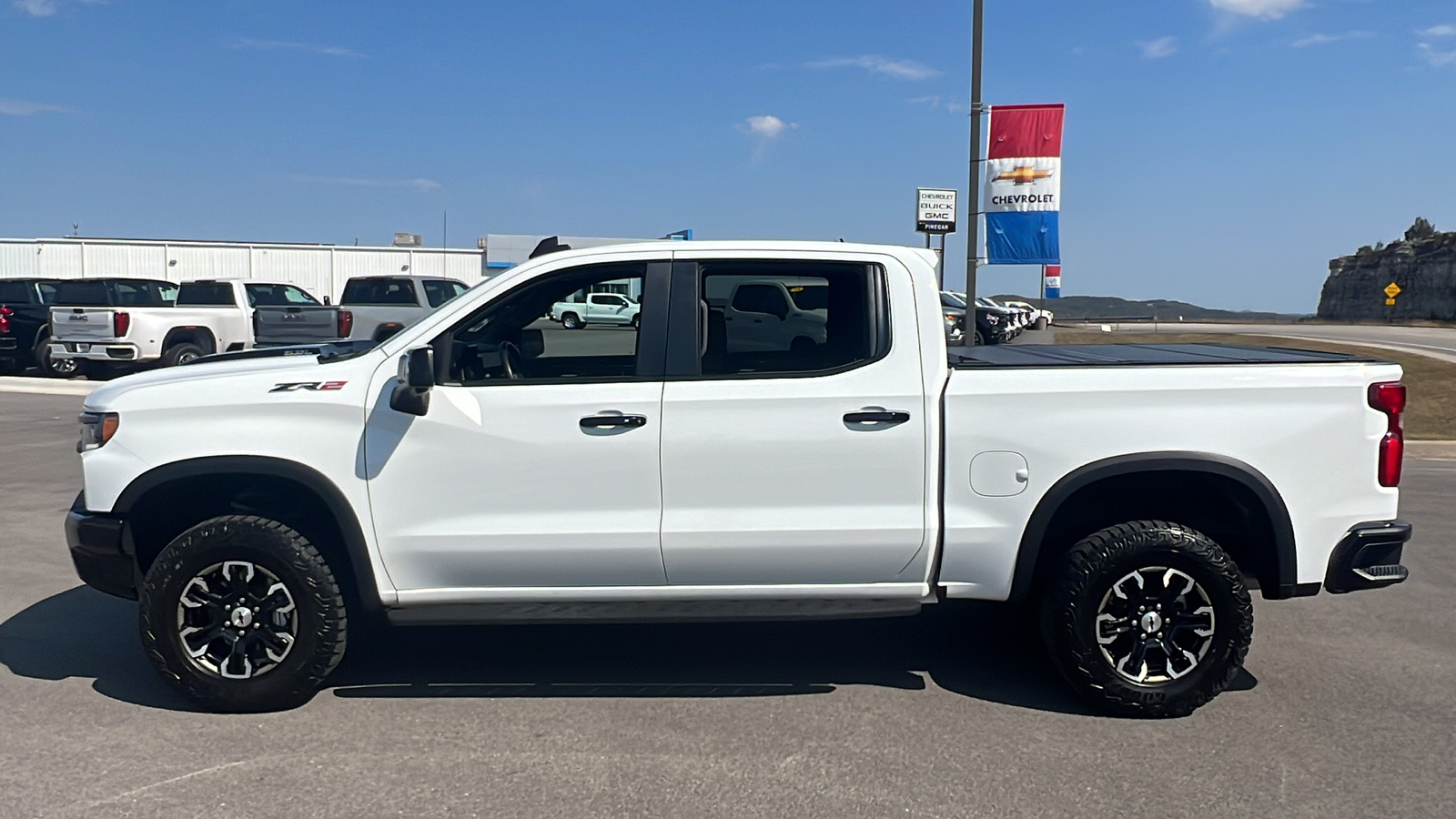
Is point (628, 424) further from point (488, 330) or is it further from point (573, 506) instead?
point (488, 330)

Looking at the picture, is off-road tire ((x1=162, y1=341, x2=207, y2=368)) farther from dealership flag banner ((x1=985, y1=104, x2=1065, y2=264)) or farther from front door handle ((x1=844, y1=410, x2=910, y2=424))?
front door handle ((x1=844, y1=410, x2=910, y2=424))

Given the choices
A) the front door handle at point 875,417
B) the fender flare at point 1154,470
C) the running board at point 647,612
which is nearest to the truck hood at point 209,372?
the running board at point 647,612

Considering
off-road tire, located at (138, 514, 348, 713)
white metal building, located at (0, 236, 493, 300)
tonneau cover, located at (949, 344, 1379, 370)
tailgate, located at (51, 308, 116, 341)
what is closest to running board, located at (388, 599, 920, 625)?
off-road tire, located at (138, 514, 348, 713)

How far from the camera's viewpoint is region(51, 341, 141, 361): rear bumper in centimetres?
1795

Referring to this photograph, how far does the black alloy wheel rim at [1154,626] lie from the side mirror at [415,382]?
9.16 feet

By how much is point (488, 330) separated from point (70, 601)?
3.26 m

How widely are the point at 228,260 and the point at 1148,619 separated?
178ft

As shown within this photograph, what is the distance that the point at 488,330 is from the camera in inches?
182

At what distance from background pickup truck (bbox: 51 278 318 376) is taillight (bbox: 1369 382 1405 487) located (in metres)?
16.8

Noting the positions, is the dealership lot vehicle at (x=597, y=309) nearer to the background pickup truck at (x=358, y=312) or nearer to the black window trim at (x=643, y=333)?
the black window trim at (x=643, y=333)

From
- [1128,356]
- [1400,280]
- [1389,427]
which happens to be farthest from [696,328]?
[1400,280]

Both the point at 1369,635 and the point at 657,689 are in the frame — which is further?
the point at 1369,635

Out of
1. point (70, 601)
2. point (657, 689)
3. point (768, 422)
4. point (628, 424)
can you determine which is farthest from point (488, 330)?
point (70, 601)

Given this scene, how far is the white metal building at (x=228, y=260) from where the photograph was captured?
163 ft
